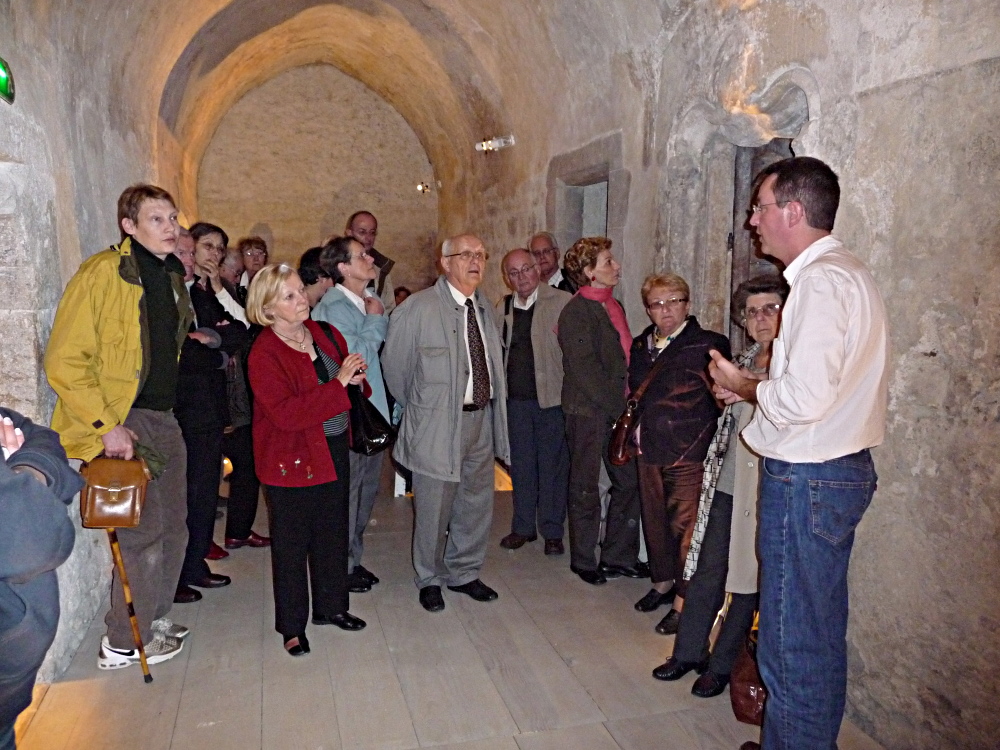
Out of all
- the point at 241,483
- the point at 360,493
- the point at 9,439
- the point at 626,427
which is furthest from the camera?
the point at 241,483

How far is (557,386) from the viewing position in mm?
4895

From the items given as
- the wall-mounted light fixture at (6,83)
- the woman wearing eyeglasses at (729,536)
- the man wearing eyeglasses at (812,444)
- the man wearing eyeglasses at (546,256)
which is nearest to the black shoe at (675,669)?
the woman wearing eyeglasses at (729,536)

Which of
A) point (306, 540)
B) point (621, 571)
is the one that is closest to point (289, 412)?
point (306, 540)

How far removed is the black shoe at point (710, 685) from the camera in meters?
3.26

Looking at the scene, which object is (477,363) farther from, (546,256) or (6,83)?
(6,83)

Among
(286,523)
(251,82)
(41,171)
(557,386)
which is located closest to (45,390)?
(41,171)

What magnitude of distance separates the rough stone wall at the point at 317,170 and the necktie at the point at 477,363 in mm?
8346

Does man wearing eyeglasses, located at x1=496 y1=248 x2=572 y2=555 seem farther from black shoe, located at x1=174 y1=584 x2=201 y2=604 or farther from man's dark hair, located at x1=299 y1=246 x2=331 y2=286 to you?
black shoe, located at x1=174 y1=584 x2=201 y2=604

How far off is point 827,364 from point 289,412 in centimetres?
220

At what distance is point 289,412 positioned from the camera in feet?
11.1

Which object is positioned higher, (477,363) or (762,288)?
(762,288)

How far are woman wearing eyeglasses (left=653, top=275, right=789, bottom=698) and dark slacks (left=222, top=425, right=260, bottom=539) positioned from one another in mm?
2879

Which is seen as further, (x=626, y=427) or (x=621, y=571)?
(x=621, y=571)

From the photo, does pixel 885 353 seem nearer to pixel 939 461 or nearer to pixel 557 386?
pixel 939 461
